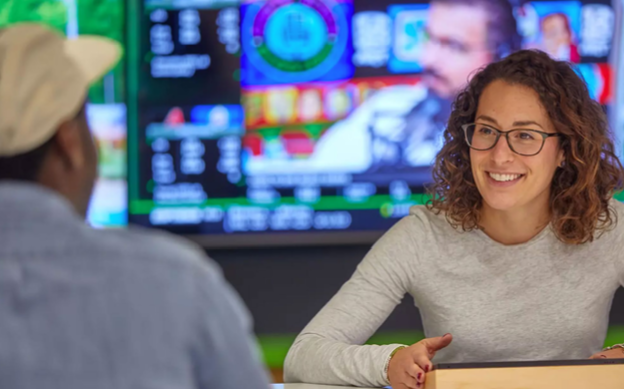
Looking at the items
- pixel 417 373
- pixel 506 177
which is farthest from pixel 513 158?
pixel 417 373

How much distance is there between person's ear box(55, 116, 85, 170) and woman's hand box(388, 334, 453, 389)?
885mm

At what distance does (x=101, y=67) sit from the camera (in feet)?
2.58

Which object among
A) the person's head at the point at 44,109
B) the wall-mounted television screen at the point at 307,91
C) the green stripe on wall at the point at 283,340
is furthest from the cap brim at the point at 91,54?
the green stripe on wall at the point at 283,340

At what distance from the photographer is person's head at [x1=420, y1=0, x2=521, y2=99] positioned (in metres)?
3.58

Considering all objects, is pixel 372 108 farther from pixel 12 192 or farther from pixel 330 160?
pixel 12 192

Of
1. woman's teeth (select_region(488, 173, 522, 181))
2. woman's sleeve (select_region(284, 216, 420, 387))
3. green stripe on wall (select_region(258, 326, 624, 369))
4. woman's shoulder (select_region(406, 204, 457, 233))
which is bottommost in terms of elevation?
green stripe on wall (select_region(258, 326, 624, 369))

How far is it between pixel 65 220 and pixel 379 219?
297 cm

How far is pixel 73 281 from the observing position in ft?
2.23

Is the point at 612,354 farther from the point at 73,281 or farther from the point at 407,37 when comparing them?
the point at 407,37

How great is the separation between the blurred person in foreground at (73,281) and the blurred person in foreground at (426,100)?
9.34 feet

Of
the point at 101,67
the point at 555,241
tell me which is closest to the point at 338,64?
the point at 555,241

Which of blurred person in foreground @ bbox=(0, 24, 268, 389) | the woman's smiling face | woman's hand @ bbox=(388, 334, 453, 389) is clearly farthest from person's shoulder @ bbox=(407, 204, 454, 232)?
blurred person in foreground @ bbox=(0, 24, 268, 389)

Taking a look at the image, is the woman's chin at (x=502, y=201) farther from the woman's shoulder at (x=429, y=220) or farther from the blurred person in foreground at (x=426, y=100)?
the blurred person in foreground at (x=426, y=100)

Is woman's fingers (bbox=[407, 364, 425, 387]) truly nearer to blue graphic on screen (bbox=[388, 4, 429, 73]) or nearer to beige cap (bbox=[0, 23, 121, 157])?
beige cap (bbox=[0, 23, 121, 157])
